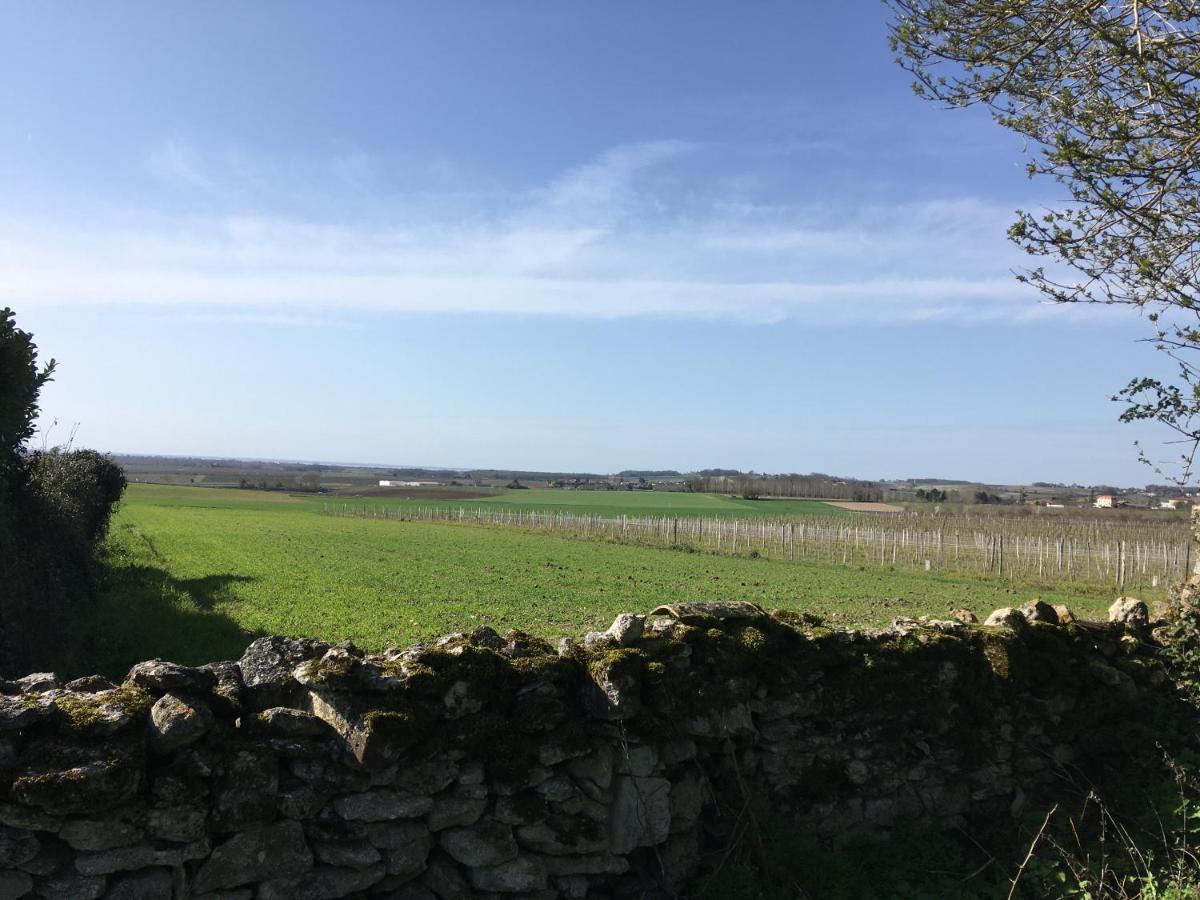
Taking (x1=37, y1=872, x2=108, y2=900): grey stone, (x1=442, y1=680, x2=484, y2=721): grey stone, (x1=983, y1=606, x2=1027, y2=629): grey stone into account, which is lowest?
(x1=37, y1=872, x2=108, y2=900): grey stone

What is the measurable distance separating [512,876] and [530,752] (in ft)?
2.30

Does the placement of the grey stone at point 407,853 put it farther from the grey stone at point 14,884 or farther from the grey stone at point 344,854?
the grey stone at point 14,884

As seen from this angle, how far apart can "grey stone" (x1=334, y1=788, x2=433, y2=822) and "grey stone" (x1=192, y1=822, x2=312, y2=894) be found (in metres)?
0.25

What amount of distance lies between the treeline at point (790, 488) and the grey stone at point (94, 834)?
113 m

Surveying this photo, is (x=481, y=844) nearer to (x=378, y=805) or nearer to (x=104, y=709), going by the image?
(x=378, y=805)

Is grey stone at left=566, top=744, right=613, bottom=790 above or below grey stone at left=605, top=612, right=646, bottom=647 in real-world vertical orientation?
below

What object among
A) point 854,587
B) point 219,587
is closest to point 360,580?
point 219,587

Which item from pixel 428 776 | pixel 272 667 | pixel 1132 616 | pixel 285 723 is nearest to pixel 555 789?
pixel 428 776

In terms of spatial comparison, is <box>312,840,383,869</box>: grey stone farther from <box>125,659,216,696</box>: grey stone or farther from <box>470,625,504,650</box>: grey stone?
<box>470,625,504,650</box>: grey stone

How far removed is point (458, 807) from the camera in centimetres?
461

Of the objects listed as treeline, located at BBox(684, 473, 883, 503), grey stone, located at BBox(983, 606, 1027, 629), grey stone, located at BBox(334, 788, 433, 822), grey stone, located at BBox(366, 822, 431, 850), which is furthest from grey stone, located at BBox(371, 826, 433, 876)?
treeline, located at BBox(684, 473, 883, 503)

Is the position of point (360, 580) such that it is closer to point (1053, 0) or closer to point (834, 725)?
point (834, 725)

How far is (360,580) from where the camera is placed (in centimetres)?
2289

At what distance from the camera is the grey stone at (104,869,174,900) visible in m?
3.85
